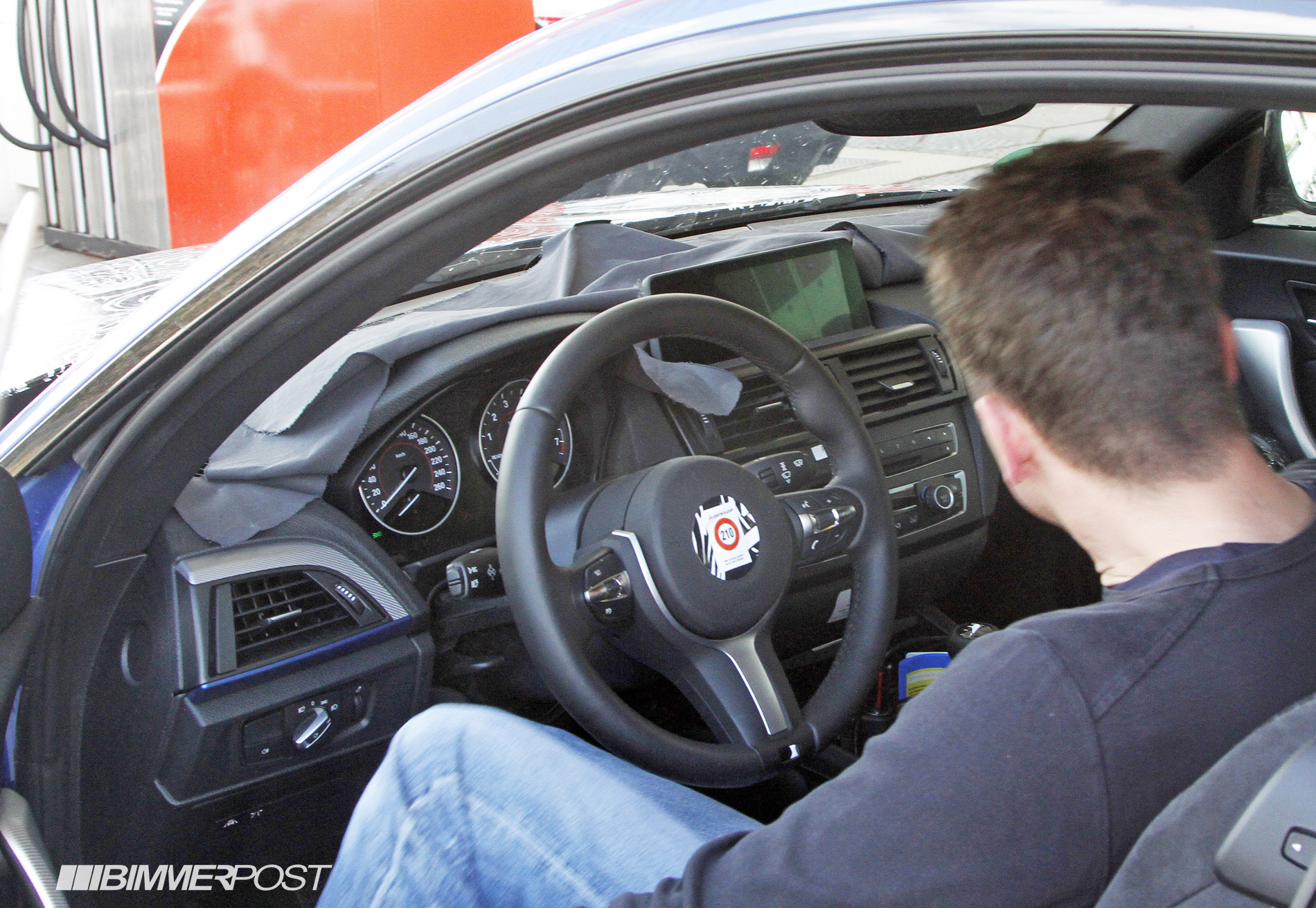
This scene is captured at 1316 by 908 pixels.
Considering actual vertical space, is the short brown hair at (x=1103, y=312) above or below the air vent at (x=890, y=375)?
above

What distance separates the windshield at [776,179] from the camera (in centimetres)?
238

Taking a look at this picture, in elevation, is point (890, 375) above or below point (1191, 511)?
below

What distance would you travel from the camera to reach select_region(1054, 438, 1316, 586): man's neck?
3.25 ft

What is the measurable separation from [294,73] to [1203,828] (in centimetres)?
561

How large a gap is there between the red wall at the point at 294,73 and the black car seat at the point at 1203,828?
5.26m

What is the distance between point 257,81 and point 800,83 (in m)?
5.24

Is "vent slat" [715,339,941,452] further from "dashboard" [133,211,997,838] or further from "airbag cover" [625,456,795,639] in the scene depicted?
"airbag cover" [625,456,795,639]

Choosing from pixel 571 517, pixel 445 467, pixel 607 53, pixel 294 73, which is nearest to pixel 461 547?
pixel 445 467

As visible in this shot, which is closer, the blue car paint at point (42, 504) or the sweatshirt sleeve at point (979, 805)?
the sweatshirt sleeve at point (979, 805)

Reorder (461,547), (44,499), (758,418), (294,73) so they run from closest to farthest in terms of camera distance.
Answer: (44,499) → (461,547) → (758,418) → (294,73)

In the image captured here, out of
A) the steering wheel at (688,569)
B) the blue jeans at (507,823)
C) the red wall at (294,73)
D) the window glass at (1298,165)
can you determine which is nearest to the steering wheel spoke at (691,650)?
the steering wheel at (688,569)

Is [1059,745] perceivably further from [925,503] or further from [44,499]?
[925,503]

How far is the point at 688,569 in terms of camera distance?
1.68 m

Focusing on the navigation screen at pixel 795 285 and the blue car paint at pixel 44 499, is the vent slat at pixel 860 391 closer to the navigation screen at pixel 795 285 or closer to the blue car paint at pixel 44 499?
the navigation screen at pixel 795 285
